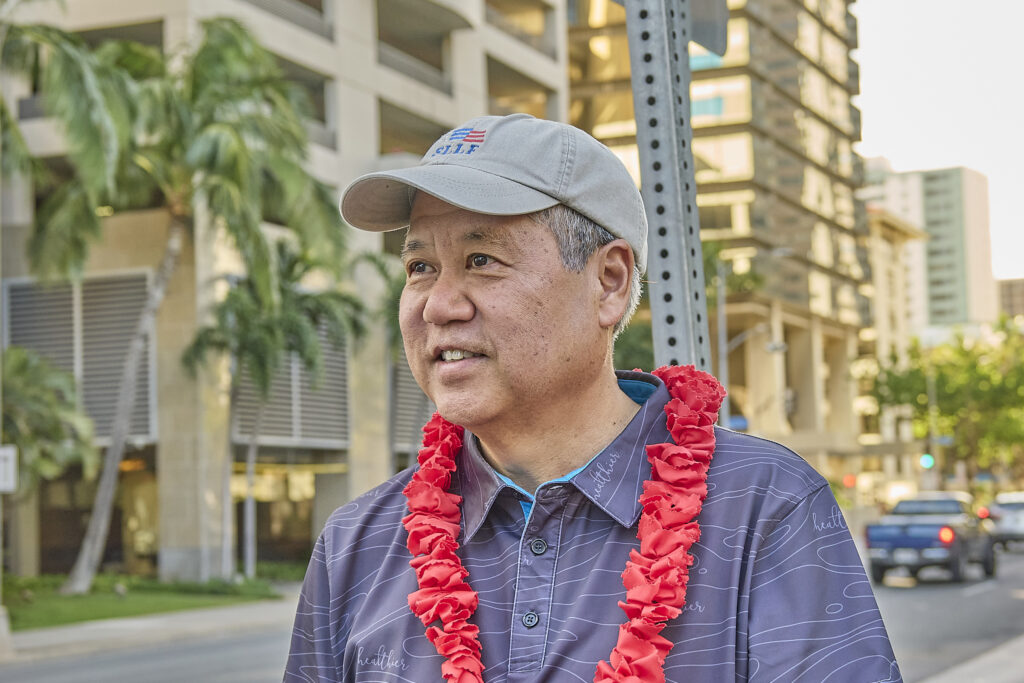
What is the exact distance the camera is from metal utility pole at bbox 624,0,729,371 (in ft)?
9.25

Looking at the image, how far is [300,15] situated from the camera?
33.5 metres

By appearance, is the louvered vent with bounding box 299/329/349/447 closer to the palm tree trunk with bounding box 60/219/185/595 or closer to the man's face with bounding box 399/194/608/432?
the palm tree trunk with bounding box 60/219/185/595

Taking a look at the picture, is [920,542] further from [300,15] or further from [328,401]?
[300,15]

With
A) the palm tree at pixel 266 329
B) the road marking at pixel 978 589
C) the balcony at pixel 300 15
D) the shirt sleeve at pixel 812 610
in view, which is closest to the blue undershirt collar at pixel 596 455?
the shirt sleeve at pixel 812 610

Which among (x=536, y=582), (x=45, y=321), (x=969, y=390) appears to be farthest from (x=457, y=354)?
(x=969, y=390)

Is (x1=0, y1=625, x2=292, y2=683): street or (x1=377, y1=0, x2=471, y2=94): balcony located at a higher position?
(x1=377, y1=0, x2=471, y2=94): balcony

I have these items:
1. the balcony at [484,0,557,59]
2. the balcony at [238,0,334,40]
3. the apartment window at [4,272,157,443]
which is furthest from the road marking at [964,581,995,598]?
the balcony at [484,0,557,59]

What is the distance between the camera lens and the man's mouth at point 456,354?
2.04 metres

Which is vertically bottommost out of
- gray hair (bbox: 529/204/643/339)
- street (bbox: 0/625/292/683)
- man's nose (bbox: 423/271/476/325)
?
street (bbox: 0/625/292/683)

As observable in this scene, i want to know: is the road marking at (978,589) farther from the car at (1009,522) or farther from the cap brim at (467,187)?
the cap brim at (467,187)

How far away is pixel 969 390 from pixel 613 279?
2836 inches

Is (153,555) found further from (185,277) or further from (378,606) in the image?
(378,606)

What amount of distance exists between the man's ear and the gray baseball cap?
0.02m

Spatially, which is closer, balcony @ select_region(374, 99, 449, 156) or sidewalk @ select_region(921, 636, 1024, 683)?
sidewalk @ select_region(921, 636, 1024, 683)
